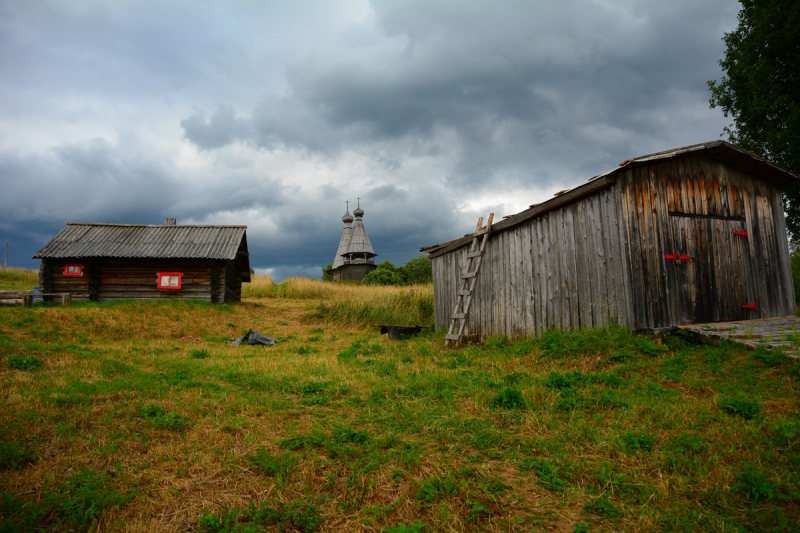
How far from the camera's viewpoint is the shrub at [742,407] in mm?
4145

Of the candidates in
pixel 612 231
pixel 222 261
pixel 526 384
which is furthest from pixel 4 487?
pixel 222 261

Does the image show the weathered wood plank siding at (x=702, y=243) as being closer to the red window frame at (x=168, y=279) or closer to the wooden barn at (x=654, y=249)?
the wooden barn at (x=654, y=249)

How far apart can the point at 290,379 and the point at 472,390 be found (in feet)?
10.6

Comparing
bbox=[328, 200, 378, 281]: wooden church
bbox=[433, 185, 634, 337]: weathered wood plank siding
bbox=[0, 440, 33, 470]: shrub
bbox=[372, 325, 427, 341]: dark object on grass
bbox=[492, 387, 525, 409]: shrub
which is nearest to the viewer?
bbox=[0, 440, 33, 470]: shrub

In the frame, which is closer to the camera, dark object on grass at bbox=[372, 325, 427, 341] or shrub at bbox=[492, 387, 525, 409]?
shrub at bbox=[492, 387, 525, 409]

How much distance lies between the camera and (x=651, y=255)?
7672mm

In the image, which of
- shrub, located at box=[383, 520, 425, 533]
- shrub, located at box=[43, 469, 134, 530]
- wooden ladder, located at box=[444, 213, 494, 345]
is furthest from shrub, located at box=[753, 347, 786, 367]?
shrub, located at box=[43, 469, 134, 530]

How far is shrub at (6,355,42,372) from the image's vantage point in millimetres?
6586

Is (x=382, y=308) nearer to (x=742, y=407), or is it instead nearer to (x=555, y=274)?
(x=555, y=274)

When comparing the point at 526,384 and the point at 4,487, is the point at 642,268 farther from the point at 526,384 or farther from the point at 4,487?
the point at 4,487

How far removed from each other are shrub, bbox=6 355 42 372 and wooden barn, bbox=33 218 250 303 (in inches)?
492

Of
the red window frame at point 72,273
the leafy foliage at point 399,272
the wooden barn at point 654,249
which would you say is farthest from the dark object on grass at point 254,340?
the leafy foliage at point 399,272

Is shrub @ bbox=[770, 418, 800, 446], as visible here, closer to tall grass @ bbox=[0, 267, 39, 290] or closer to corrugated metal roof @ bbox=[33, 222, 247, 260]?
corrugated metal roof @ bbox=[33, 222, 247, 260]

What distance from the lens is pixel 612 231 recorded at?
7676 millimetres
